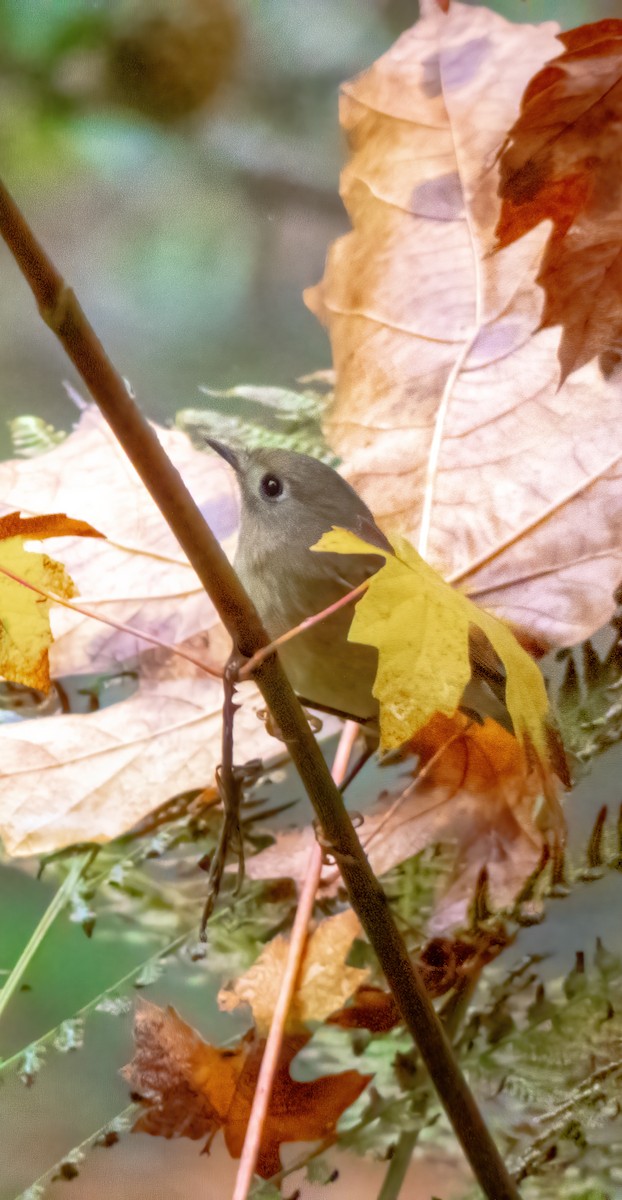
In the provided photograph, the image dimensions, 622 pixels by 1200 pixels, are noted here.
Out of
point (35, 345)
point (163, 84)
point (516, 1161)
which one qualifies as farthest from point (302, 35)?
point (516, 1161)

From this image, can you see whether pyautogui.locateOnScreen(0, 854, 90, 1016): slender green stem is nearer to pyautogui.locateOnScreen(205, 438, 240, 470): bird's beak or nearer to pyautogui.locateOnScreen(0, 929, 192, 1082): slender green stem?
A: pyautogui.locateOnScreen(0, 929, 192, 1082): slender green stem

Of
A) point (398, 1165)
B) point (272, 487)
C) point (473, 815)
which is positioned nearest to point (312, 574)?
point (272, 487)

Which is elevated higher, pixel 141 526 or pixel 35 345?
pixel 35 345

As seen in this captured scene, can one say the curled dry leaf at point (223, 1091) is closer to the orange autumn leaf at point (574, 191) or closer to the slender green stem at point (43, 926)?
the slender green stem at point (43, 926)

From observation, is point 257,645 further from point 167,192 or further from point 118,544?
point 167,192

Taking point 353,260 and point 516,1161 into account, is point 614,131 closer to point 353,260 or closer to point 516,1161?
point 353,260

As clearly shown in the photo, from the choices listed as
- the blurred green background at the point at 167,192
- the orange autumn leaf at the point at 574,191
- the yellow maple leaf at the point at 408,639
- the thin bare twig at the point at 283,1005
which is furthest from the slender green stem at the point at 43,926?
the orange autumn leaf at the point at 574,191
